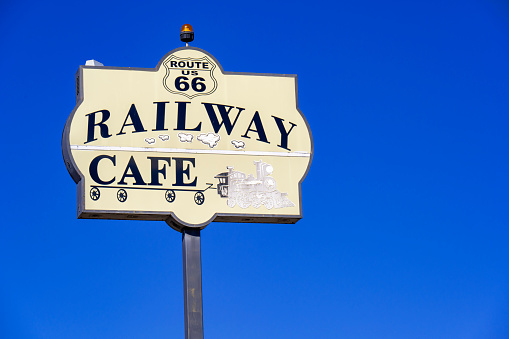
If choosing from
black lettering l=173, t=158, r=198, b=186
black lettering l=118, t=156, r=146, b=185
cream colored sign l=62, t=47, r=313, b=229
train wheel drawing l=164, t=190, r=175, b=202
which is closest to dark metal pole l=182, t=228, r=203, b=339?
cream colored sign l=62, t=47, r=313, b=229

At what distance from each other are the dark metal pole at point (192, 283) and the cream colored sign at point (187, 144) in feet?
1.03

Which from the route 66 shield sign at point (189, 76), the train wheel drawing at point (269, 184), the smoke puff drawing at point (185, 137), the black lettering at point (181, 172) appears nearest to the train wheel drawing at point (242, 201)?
the train wheel drawing at point (269, 184)

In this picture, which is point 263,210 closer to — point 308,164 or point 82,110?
point 308,164

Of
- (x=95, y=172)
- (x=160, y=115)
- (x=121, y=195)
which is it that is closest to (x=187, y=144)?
(x=160, y=115)

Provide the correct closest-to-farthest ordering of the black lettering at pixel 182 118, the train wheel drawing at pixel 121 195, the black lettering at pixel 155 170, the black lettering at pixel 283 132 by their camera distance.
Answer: the train wheel drawing at pixel 121 195
the black lettering at pixel 155 170
the black lettering at pixel 182 118
the black lettering at pixel 283 132

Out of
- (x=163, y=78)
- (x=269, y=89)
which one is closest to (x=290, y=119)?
(x=269, y=89)

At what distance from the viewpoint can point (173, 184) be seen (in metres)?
25.0

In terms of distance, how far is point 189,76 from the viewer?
26.0m

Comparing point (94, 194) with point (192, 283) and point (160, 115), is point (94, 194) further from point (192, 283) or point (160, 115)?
point (192, 283)

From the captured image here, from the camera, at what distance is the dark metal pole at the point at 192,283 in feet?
80.0

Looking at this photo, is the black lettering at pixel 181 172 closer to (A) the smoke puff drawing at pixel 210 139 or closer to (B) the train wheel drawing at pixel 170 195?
(B) the train wheel drawing at pixel 170 195

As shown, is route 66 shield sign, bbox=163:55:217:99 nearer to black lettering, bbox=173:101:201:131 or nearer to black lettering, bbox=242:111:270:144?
black lettering, bbox=173:101:201:131

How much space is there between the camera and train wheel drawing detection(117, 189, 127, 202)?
24.6 meters

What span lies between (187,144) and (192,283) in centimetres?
259
